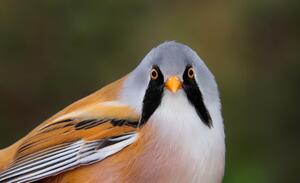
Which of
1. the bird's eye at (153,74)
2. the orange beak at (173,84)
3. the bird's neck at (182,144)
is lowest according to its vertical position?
the bird's neck at (182,144)

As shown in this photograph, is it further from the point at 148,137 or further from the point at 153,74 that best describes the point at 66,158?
the point at 153,74

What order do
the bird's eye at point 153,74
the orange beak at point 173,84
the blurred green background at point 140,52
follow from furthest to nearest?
the blurred green background at point 140,52 < the bird's eye at point 153,74 < the orange beak at point 173,84

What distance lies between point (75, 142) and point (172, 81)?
754 mm

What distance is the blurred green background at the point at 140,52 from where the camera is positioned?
1090 centimetres

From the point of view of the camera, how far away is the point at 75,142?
687cm

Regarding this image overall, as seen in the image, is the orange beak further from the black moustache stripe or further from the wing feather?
the wing feather

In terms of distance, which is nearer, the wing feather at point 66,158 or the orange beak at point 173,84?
the orange beak at point 173,84

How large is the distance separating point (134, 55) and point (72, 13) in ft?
2.53

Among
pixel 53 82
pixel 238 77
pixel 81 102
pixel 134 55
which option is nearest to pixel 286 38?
pixel 238 77

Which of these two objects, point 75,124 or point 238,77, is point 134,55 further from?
point 75,124

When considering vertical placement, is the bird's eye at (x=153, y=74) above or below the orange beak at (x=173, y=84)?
above

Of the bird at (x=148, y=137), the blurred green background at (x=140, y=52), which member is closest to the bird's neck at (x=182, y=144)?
the bird at (x=148, y=137)

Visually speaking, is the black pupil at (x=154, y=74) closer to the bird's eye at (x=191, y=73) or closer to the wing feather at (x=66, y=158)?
the bird's eye at (x=191, y=73)

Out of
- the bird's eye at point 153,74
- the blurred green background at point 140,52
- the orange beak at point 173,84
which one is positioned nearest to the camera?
the orange beak at point 173,84
